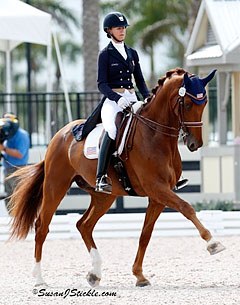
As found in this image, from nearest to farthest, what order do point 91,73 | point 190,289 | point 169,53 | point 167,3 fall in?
1. point 190,289
2. point 91,73
3. point 167,3
4. point 169,53

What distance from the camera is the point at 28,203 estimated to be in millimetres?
11703

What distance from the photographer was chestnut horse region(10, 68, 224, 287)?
10.1m

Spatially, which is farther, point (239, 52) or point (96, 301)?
point (239, 52)

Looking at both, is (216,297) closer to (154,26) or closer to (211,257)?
(211,257)

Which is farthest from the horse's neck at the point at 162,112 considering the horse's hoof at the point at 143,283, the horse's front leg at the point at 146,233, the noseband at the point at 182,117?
the horse's hoof at the point at 143,283

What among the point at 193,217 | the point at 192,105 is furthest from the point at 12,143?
the point at 193,217

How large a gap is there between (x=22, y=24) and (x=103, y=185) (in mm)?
7407

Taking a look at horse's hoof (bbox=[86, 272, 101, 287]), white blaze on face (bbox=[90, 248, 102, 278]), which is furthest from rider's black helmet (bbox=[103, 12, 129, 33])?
horse's hoof (bbox=[86, 272, 101, 287])

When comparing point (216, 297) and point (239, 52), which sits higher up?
point (239, 52)

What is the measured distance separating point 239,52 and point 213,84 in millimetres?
8067

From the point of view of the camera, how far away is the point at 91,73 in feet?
82.6

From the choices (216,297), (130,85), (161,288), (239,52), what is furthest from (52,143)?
(239,52)

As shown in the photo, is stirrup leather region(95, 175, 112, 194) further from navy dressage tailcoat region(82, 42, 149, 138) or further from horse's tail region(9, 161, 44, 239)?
horse's tail region(9, 161, 44, 239)

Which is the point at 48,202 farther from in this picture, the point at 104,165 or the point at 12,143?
the point at 12,143
